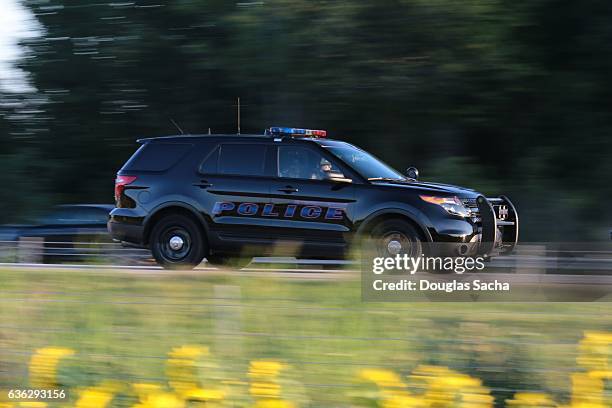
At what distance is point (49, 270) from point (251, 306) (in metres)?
1.49

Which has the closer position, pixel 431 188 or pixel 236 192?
pixel 431 188

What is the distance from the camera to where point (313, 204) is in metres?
9.37

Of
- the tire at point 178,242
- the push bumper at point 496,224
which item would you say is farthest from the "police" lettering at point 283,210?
the push bumper at point 496,224

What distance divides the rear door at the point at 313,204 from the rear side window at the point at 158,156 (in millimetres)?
1156

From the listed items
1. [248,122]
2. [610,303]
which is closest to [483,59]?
[248,122]

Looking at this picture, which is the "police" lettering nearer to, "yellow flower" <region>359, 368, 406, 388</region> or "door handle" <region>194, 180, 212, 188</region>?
"door handle" <region>194, 180, 212, 188</region>

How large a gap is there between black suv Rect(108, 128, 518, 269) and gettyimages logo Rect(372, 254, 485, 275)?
2.85m

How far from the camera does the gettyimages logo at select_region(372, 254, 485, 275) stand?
5172 millimetres

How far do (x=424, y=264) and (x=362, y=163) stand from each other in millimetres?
4389

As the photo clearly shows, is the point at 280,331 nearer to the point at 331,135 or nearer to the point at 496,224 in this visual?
the point at 496,224

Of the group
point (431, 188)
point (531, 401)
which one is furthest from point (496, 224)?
point (531, 401)

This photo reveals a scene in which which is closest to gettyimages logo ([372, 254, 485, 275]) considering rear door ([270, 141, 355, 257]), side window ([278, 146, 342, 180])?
rear door ([270, 141, 355, 257])

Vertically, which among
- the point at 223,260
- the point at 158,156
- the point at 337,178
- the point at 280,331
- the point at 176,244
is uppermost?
the point at 158,156

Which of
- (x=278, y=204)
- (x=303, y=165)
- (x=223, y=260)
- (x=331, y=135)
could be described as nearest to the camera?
(x=278, y=204)
